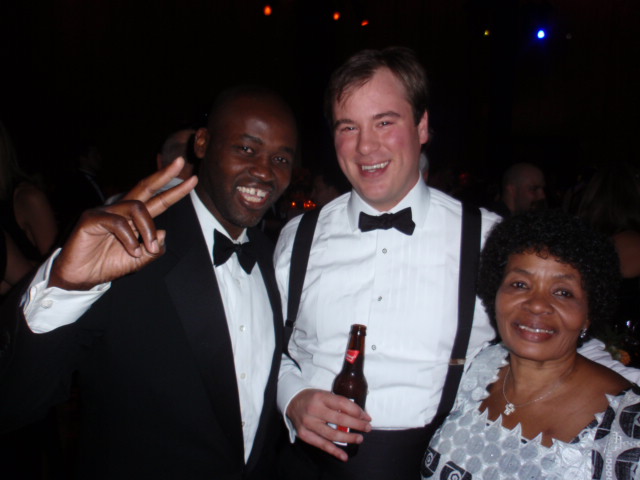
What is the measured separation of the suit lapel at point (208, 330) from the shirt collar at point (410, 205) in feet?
2.25

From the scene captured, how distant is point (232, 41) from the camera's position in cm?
812

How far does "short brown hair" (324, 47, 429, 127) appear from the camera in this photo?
5.92ft

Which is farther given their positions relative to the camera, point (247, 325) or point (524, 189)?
point (524, 189)

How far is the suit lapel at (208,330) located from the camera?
1.44 meters

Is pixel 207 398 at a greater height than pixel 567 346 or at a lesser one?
lesser

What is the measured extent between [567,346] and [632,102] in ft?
34.4

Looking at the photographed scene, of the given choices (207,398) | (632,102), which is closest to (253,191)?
(207,398)

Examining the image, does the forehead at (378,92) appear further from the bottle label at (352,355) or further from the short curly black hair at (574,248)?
the bottle label at (352,355)

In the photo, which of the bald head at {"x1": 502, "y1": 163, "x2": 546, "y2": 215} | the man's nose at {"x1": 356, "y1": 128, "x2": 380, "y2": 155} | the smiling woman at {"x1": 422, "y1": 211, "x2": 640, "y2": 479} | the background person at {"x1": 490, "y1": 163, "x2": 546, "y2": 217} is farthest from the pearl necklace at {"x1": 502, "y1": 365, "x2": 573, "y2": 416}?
the bald head at {"x1": 502, "y1": 163, "x2": 546, "y2": 215}

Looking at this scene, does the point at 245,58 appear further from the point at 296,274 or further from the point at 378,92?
the point at 296,274

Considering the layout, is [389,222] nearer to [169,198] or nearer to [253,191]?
[253,191]

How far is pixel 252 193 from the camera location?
1720mm

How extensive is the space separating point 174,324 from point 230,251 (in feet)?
1.06

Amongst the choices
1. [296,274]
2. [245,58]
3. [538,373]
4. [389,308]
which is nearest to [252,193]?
[296,274]
